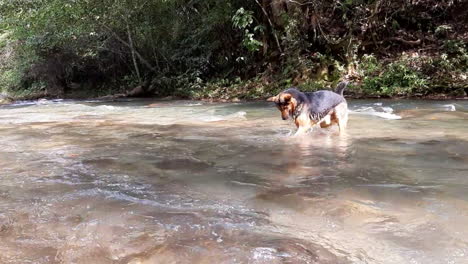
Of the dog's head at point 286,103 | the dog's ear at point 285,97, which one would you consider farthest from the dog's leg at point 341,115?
the dog's ear at point 285,97

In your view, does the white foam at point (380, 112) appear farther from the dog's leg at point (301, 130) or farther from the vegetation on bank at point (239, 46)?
the vegetation on bank at point (239, 46)

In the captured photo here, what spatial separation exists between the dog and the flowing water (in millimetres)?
315

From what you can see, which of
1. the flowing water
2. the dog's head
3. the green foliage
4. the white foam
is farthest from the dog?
the green foliage

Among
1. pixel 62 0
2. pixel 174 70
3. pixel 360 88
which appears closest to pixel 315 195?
pixel 360 88

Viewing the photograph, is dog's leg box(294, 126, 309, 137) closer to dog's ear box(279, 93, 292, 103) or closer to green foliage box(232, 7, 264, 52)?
dog's ear box(279, 93, 292, 103)

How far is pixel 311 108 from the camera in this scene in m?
7.44

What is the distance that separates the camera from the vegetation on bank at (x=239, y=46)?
15.5 m

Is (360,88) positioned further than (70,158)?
Yes

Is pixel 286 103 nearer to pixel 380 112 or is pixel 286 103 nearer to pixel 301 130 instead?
pixel 301 130

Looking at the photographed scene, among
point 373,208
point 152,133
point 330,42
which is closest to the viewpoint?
point 373,208

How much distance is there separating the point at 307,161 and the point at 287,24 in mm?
13642

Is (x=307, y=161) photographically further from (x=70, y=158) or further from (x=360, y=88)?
(x=360, y=88)

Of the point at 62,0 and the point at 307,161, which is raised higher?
the point at 62,0

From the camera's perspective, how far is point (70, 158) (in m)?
6.23
